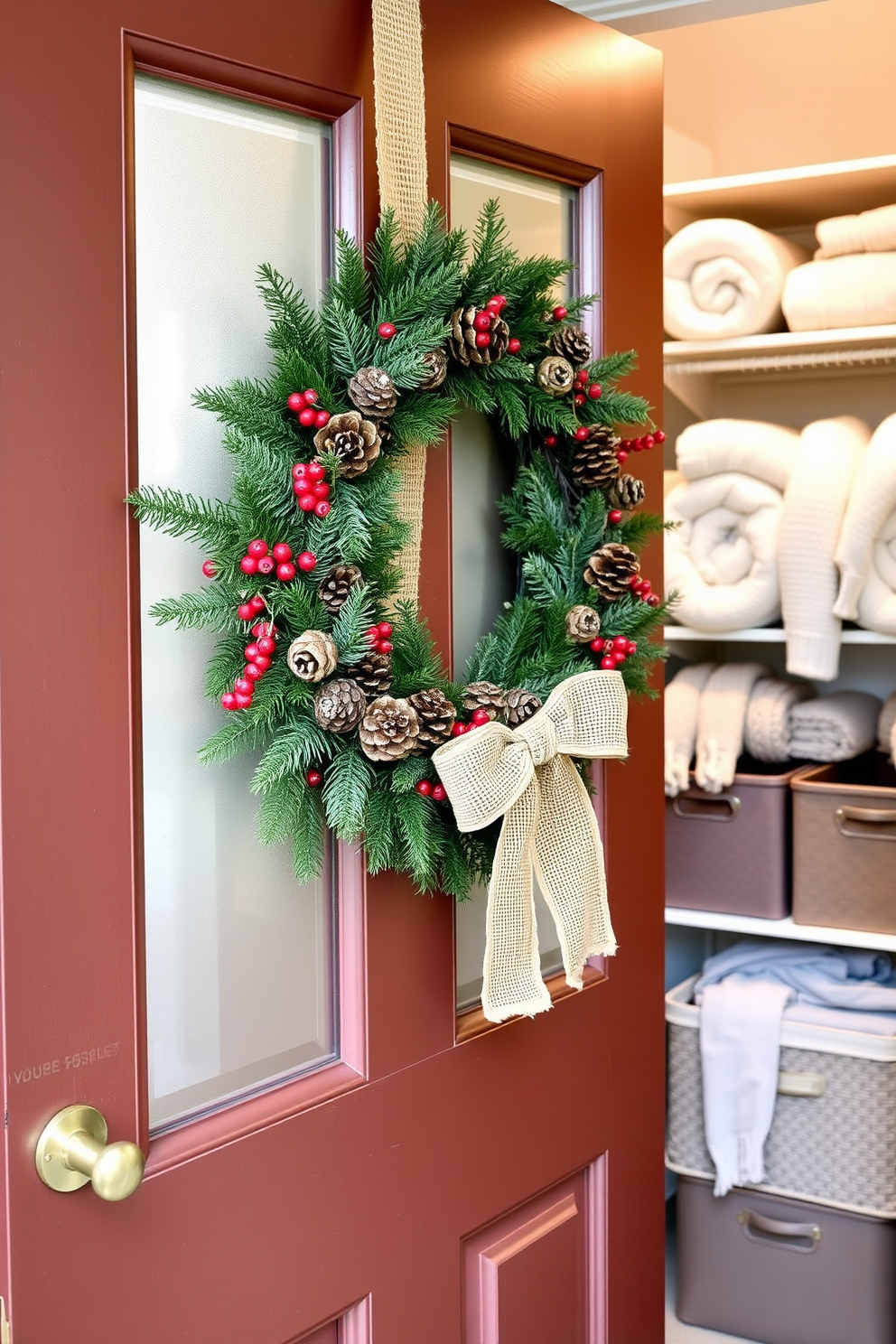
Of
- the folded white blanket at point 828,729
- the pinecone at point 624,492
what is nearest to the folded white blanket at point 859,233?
the folded white blanket at point 828,729

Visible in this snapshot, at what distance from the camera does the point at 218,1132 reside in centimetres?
90

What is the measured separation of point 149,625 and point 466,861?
336 millimetres

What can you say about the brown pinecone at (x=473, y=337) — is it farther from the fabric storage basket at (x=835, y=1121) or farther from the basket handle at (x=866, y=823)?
the fabric storage basket at (x=835, y=1121)

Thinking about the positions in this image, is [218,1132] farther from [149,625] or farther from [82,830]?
Result: [149,625]

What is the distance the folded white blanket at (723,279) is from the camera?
6.59ft

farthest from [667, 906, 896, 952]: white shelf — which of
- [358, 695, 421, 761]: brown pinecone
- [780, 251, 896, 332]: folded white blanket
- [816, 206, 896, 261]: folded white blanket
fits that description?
[358, 695, 421, 761]: brown pinecone

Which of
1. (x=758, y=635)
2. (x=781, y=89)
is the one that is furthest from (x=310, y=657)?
(x=781, y=89)

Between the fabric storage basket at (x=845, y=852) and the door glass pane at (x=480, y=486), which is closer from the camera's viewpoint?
the door glass pane at (x=480, y=486)

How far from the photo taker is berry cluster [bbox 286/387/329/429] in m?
0.88

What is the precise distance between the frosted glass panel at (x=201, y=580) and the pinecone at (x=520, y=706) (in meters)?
0.21

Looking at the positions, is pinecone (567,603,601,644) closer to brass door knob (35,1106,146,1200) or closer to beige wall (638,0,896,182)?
brass door knob (35,1106,146,1200)

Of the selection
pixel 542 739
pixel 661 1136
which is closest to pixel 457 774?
pixel 542 739

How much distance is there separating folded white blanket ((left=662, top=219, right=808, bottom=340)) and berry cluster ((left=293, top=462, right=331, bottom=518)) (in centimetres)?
132

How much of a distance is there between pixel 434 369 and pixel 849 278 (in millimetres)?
1317
